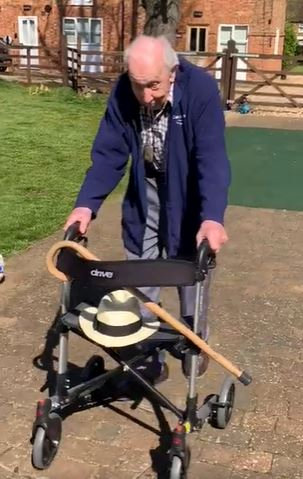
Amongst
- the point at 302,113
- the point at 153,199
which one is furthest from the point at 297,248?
the point at 302,113

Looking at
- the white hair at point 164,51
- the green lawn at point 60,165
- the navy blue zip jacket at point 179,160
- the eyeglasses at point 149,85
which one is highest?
the white hair at point 164,51

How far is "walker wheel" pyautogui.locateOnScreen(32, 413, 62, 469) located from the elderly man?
0.65m

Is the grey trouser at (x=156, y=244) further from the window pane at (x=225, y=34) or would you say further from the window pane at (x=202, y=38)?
the window pane at (x=202, y=38)

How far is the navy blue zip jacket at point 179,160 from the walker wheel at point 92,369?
2.17 ft

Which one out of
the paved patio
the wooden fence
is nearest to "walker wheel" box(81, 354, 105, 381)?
the paved patio

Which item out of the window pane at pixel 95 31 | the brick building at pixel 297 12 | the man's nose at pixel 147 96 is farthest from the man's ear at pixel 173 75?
the brick building at pixel 297 12

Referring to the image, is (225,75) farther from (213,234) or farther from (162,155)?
(213,234)

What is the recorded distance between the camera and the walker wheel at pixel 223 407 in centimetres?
320

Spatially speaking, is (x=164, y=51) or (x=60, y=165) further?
(x=60, y=165)

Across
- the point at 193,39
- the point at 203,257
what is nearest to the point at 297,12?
the point at 193,39

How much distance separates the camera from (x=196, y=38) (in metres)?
25.8

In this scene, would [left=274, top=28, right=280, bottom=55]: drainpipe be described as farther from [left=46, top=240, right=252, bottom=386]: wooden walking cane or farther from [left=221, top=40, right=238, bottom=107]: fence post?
[left=46, top=240, right=252, bottom=386]: wooden walking cane

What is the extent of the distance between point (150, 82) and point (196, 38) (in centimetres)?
2428

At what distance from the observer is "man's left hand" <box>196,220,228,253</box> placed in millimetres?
2738
